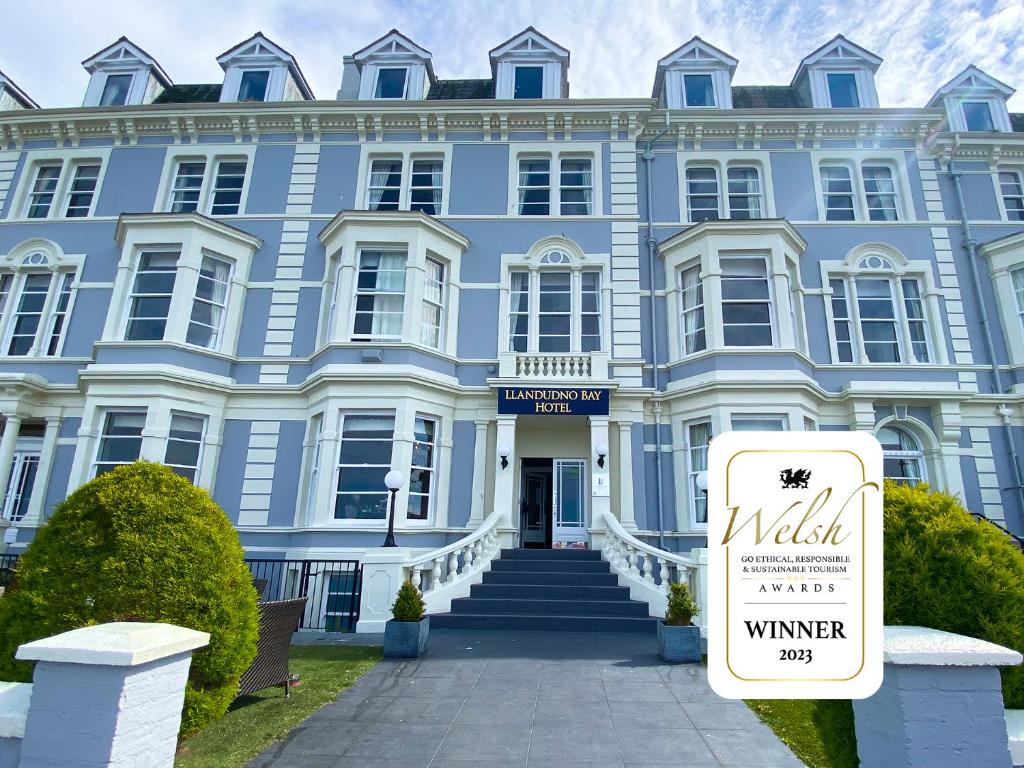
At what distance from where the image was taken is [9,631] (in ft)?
12.6

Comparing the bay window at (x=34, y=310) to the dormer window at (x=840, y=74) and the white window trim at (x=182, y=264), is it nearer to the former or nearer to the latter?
the white window trim at (x=182, y=264)

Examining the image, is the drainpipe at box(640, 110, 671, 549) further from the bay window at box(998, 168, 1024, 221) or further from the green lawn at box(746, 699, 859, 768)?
the bay window at box(998, 168, 1024, 221)

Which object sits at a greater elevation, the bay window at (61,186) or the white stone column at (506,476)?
the bay window at (61,186)

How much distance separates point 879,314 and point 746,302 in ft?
13.0

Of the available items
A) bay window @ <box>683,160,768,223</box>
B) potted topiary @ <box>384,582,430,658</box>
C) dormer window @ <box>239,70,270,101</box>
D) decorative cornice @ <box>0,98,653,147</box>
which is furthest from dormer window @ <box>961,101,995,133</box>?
dormer window @ <box>239,70,270,101</box>

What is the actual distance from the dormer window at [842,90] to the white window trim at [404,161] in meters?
11.6

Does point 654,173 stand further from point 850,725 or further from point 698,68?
point 850,725

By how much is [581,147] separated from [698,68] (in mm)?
4869

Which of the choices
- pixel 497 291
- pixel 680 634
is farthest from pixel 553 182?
pixel 680 634

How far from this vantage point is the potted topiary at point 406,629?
7.53m

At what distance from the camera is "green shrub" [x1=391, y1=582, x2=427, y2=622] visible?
25.1 feet

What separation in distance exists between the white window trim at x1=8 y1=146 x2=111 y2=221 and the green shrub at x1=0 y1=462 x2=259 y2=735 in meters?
15.2

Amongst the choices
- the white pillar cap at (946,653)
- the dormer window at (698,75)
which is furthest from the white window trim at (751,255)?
the white pillar cap at (946,653)

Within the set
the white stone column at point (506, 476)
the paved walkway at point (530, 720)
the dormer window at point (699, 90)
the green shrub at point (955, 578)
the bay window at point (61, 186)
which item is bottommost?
the paved walkway at point (530, 720)
